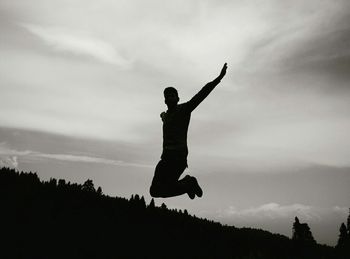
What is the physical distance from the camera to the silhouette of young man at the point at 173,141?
266 inches

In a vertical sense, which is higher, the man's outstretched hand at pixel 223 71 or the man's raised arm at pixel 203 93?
the man's outstretched hand at pixel 223 71

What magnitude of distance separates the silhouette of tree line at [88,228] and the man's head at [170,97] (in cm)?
490

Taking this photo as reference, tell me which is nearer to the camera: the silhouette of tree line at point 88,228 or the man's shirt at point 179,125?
the man's shirt at point 179,125

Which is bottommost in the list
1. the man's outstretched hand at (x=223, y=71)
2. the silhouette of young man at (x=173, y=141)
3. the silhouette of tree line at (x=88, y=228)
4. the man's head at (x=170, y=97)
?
the silhouette of tree line at (x=88, y=228)

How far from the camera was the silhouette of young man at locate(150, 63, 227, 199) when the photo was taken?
6.76m

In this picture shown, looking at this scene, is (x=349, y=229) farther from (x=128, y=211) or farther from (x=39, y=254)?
(x=39, y=254)

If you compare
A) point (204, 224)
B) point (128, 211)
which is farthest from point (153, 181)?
point (204, 224)

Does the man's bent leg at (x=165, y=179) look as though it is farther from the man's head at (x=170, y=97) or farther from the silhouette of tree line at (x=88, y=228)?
the silhouette of tree line at (x=88, y=228)

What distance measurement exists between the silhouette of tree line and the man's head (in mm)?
4900

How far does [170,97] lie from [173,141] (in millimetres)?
831

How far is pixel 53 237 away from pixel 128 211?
7.35 meters

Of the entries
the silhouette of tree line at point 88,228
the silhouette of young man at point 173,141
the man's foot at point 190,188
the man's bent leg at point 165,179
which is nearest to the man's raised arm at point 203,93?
the silhouette of young man at point 173,141

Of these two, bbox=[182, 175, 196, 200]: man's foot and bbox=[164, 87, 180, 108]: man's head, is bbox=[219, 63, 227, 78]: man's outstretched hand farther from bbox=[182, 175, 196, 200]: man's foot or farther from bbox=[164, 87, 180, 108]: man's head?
bbox=[182, 175, 196, 200]: man's foot

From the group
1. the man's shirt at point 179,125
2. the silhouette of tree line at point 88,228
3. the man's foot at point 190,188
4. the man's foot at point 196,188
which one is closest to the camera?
the man's shirt at point 179,125
